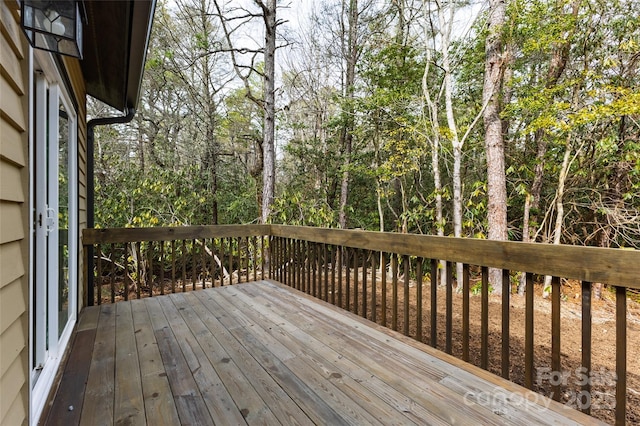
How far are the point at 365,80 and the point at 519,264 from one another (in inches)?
263

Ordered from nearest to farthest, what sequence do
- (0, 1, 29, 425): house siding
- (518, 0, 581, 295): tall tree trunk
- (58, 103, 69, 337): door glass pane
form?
1. (0, 1, 29, 425): house siding
2. (58, 103, 69, 337): door glass pane
3. (518, 0, 581, 295): tall tree trunk

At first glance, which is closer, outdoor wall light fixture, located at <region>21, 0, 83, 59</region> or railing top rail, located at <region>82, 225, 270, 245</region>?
outdoor wall light fixture, located at <region>21, 0, 83, 59</region>

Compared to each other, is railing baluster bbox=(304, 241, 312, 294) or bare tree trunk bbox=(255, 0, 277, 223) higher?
bare tree trunk bbox=(255, 0, 277, 223)

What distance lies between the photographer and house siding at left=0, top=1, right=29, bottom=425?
3.04 feet

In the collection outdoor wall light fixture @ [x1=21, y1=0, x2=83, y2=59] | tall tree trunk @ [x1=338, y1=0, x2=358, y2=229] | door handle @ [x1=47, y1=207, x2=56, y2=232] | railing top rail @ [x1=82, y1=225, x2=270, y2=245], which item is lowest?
railing top rail @ [x1=82, y1=225, x2=270, y2=245]

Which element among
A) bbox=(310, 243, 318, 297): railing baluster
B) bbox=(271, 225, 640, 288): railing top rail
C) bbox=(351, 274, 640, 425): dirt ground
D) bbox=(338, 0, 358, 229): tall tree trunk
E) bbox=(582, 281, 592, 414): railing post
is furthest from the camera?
bbox=(338, 0, 358, 229): tall tree trunk

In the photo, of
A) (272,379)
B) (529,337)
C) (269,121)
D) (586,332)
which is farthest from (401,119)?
(272,379)

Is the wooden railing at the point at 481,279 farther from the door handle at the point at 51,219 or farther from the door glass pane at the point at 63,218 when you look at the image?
the door handle at the point at 51,219

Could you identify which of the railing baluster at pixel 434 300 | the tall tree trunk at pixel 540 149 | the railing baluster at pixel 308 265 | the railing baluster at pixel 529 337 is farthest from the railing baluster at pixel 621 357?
the tall tree trunk at pixel 540 149

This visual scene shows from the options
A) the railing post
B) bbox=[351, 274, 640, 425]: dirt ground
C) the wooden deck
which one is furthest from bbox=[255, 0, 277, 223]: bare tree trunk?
the railing post

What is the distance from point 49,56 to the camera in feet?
5.41

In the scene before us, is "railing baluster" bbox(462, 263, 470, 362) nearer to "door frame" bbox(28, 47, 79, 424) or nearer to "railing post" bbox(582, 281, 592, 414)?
"railing post" bbox(582, 281, 592, 414)

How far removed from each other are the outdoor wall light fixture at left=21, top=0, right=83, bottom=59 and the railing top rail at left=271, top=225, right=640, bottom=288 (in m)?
2.12

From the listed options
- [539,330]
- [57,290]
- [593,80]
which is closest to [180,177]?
[57,290]
